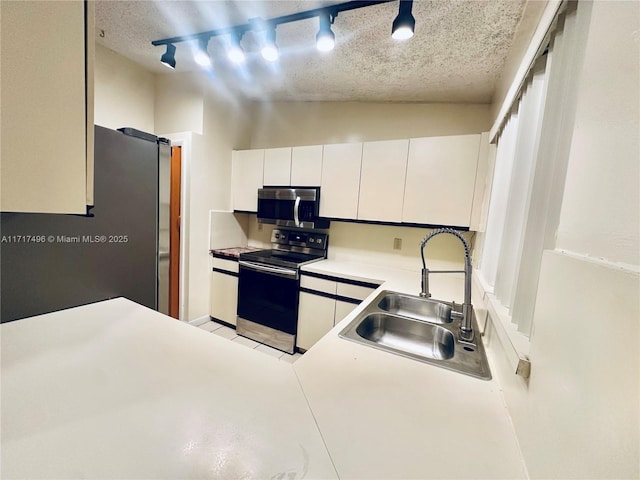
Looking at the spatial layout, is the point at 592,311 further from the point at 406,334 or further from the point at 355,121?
the point at 355,121

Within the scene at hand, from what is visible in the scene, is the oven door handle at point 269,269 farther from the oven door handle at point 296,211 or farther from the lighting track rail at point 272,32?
the lighting track rail at point 272,32

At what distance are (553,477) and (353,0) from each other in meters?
2.09

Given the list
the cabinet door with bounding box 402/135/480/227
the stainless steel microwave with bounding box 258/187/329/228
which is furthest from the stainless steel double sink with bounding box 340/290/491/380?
the stainless steel microwave with bounding box 258/187/329/228

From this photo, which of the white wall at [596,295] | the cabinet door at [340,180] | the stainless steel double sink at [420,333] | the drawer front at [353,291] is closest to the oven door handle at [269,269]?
the drawer front at [353,291]

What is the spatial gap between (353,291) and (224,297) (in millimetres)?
1553

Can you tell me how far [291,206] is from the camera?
8.97 ft

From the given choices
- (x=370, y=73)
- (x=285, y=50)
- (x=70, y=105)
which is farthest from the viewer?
(x=370, y=73)

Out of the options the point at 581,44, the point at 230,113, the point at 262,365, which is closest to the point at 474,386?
the point at 262,365

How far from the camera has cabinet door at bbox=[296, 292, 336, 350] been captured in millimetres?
2389

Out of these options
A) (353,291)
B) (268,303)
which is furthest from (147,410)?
(268,303)

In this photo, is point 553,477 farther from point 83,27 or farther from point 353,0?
point 353,0

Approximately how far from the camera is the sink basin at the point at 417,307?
1.54m

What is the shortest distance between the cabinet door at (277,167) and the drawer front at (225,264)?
0.97 meters

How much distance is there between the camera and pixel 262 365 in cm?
85
